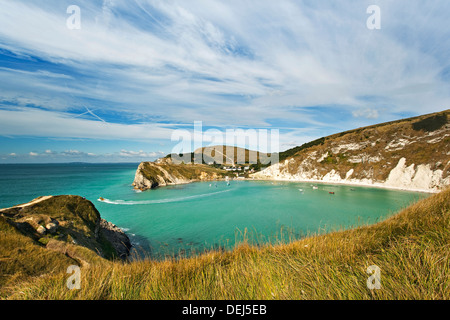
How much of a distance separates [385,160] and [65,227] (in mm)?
79577

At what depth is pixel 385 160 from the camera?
59.9 meters

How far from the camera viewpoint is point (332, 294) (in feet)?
7.26

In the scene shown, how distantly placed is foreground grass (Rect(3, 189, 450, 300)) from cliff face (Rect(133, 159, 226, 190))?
190ft

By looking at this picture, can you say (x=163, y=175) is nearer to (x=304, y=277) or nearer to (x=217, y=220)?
(x=217, y=220)

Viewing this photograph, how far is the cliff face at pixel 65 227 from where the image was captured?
8.32m

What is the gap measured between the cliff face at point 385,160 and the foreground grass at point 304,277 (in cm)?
5872

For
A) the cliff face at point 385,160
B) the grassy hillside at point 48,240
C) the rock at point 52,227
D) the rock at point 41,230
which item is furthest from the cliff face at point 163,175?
the rock at point 41,230

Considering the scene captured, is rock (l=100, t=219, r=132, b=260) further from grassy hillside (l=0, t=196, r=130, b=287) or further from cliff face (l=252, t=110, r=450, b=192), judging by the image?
cliff face (l=252, t=110, r=450, b=192)

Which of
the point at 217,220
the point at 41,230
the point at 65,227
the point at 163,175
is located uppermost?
the point at 41,230

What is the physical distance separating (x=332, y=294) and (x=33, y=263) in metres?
9.14

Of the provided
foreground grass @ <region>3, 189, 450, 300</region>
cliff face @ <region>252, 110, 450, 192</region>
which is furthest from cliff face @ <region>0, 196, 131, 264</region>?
cliff face @ <region>252, 110, 450, 192</region>

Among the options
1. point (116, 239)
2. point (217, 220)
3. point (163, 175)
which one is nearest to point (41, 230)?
point (116, 239)

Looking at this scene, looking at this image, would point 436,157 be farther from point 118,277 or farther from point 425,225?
point 118,277
